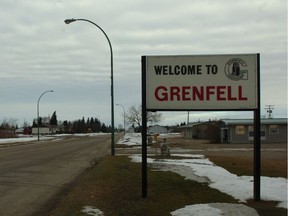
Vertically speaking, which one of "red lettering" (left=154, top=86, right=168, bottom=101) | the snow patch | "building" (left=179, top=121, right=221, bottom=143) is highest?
"red lettering" (left=154, top=86, right=168, bottom=101)

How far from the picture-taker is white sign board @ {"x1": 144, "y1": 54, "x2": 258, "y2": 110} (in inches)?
438

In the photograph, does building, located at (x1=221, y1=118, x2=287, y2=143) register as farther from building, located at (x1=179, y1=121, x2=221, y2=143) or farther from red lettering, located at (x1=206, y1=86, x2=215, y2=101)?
red lettering, located at (x1=206, y1=86, x2=215, y2=101)

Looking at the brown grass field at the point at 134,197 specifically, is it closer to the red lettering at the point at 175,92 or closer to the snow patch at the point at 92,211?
the snow patch at the point at 92,211

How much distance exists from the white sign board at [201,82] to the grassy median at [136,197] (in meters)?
2.19

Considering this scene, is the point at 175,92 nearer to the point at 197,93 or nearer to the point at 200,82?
the point at 197,93

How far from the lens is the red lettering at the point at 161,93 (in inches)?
442

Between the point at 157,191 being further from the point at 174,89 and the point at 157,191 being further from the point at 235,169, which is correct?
the point at 235,169

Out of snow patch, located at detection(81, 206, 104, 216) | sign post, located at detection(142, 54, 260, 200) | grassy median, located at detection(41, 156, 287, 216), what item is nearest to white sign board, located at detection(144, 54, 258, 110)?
sign post, located at detection(142, 54, 260, 200)

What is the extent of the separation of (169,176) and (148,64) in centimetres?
544

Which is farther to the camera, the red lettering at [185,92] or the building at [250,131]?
the building at [250,131]

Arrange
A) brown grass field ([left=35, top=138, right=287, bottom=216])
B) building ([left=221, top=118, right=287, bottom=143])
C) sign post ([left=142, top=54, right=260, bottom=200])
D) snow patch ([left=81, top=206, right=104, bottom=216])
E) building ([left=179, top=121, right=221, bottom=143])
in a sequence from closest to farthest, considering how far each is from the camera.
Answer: snow patch ([left=81, top=206, right=104, bottom=216]) < brown grass field ([left=35, top=138, right=287, bottom=216]) < sign post ([left=142, top=54, right=260, bottom=200]) < building ([left=221, top=118, right=287, bottom=143]) < building ([left=179, top=121, right=221, bottom=143])

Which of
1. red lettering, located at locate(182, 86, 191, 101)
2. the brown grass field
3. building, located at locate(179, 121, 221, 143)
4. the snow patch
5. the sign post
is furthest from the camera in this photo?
building, located at locate(179, 121, 221, 143)

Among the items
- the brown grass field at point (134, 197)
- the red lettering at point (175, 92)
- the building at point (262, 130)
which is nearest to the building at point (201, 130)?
the building at point (262, 130)

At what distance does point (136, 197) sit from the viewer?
35.5ft
